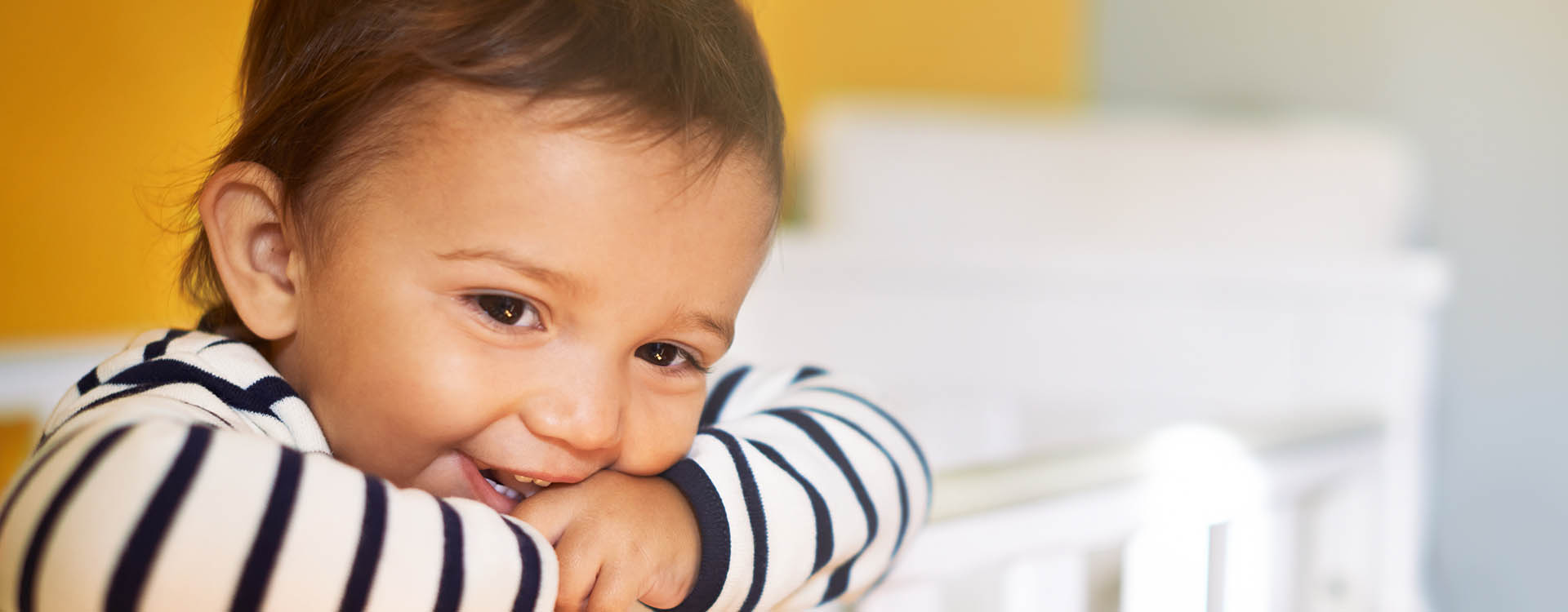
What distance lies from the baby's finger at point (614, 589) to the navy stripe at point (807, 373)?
0.21 meters

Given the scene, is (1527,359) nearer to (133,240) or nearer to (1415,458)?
(1415,458)

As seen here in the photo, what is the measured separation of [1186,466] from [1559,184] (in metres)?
1.08

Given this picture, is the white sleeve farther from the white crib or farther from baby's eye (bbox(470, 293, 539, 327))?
the white crib

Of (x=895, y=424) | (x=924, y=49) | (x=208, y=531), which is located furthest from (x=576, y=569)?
(x=924, y=49)

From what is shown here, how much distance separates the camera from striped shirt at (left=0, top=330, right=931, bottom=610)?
300 millimetres

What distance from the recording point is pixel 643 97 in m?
0.41

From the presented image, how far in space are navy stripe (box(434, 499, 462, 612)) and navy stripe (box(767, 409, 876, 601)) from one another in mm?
195

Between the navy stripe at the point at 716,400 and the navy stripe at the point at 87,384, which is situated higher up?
the navy stripe at the point at 87,384

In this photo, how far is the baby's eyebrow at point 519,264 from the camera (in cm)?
39

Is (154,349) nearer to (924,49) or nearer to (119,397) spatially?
(119,397)

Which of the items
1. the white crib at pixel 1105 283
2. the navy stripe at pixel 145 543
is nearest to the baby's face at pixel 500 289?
the navy stripe at pixel 145 543

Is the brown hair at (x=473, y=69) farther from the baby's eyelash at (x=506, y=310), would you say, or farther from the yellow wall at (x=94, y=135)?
the yellow wall at (x=94, y=135)

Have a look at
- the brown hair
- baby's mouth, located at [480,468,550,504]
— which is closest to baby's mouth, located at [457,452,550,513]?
baby's mouth, located at [480,468,550,504]

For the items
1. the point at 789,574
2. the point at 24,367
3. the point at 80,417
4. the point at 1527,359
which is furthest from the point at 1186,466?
the point at 1527,359
